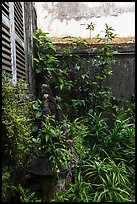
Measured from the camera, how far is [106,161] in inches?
146

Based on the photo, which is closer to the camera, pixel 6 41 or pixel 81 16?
pixel 6 41

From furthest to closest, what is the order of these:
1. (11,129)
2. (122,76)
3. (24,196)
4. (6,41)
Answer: (122,76)
(6,41)
(24,196)
(11,129)

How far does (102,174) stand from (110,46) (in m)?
2.59

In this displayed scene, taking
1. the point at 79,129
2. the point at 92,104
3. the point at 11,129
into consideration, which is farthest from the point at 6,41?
the point at 92,104

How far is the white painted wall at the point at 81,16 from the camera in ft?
18.4

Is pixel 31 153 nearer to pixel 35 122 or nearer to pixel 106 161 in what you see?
pixel 35 122

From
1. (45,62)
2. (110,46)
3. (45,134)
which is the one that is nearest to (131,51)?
(110,46)

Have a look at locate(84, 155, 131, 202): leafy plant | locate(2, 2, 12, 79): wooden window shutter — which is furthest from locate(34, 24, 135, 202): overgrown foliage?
locate(2, 2, 12, 79): wooden window shutter

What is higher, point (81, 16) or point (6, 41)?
point (81, 16)

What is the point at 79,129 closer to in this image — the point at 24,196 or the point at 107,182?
the point at 107,182

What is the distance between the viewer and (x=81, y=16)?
5766 millimetres

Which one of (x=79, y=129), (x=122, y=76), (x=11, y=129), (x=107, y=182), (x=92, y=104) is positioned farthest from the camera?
(x=122, y=76)

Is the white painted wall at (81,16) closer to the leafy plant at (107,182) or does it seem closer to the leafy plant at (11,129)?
the leafy plant at (107,182)

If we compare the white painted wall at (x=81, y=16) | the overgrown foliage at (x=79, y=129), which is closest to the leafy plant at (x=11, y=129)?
the overgrown foliage at (x=79, y=129)
